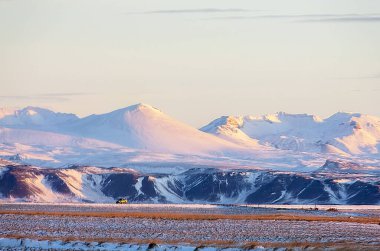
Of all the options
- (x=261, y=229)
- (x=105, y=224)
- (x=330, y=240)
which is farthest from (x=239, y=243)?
(x=105, y=224)

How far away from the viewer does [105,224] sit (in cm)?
10331

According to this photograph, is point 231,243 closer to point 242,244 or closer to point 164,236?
point 242,244

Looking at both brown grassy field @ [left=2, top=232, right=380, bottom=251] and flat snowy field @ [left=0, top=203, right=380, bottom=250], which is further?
flat snowy field @ [left=0, top=203, right=380, bottom=250]

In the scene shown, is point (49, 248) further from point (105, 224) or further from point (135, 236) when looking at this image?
point (105, 224)

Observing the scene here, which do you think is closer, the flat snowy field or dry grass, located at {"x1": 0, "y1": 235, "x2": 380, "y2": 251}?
dry grass, located at {"x1": 0, "y1": 235, "x2": 380, "y2": 251}

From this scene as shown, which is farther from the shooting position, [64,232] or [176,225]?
[176,225]

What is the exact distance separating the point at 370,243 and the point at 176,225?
3106 cm

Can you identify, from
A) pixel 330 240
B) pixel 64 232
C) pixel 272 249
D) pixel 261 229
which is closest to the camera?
pixel 272 249

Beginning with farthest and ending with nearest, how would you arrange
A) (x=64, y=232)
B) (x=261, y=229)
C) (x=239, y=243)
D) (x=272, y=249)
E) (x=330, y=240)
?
1. (x=261, y=229)
2. (x=64, y=232)
3. (x=330, y=240)
4. (x=239, y=243)
5. (x=272, y=249)

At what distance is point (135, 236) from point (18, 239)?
11.2m

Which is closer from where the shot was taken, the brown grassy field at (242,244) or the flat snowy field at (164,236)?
→ the brown grassy field at (242,244)

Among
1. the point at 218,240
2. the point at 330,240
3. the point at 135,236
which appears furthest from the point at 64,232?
the point at 330,240

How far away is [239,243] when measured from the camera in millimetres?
74875

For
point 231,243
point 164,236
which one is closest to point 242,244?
point 231,243
